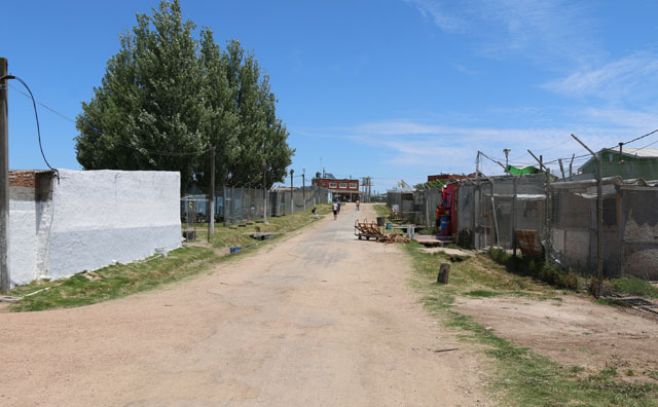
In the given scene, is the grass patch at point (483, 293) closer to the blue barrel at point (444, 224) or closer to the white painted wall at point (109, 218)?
the white painted wall at point (109, 218)

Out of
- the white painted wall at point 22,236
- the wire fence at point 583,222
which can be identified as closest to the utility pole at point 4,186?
the white painted wall at point 22,236

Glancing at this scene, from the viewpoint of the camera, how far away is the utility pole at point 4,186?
12.5m

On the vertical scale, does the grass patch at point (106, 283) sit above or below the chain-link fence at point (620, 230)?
below

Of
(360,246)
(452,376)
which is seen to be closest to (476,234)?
(360,246)

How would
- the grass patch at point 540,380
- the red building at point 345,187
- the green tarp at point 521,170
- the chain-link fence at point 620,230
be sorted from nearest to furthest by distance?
the grass patch at point 540,380, the chain-link fence at point 620,230, the green tarp at point 521,170, the red building at point 345,187

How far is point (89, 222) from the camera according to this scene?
1611cm

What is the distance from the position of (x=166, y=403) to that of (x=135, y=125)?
94.1 feet

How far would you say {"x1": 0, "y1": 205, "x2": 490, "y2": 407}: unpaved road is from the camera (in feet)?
18.3

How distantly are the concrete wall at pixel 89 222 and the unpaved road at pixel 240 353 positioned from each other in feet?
10.1

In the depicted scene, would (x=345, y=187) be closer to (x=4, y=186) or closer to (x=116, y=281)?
(x=116, y=281)

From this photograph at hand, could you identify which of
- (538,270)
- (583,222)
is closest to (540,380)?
(583,222)

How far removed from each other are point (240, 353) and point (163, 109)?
27.4 metres

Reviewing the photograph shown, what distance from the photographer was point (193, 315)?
1001 cm

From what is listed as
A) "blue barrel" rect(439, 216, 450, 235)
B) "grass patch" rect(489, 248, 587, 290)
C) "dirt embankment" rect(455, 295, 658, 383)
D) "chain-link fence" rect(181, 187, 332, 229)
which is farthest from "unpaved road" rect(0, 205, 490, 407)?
"chain-link fence" rect(181, 187, 332, 229)
